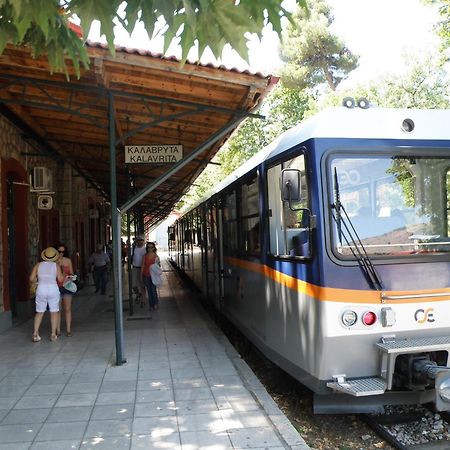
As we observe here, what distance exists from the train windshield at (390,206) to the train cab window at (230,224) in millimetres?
3160

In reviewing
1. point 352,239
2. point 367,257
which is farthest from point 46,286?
point 367,257

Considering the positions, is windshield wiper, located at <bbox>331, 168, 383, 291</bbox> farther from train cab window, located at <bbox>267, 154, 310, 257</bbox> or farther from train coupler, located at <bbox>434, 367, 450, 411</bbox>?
train coupler, located at <bbox>434, 367, 450, 411</bbox>

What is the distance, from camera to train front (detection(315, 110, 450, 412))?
432cm

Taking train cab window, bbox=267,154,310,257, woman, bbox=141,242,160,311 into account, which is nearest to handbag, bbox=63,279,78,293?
woman, bbox=141,242,160,311

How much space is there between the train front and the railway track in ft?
0.97

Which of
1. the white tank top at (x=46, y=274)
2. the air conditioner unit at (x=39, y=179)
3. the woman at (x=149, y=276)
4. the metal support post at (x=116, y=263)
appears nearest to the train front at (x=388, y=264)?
the metal support post at (x=116, y=263)

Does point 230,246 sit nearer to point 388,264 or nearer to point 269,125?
point 388,264

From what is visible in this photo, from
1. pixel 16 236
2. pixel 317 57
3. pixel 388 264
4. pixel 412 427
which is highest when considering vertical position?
pixel 317 57

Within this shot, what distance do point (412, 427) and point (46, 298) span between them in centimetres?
560

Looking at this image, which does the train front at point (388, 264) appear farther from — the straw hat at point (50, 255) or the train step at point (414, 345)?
the straw hat at point (50, 255)

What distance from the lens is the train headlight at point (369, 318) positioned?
432cm

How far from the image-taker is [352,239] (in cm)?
449

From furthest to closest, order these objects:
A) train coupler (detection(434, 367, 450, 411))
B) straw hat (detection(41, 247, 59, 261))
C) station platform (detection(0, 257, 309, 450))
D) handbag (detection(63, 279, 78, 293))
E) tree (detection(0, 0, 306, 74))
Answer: handbag (detection(63, 279, 78, 293)), straw hat (detection(41, 247, 59, 261)), station platform (detection(0, 257, 309, 450)), train coupler (detection(434, 367, 450, 411)), tree (detection(0, 0, 306, 74))

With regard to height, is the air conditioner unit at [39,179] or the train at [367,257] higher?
the air conditioner unit at [39,179]
